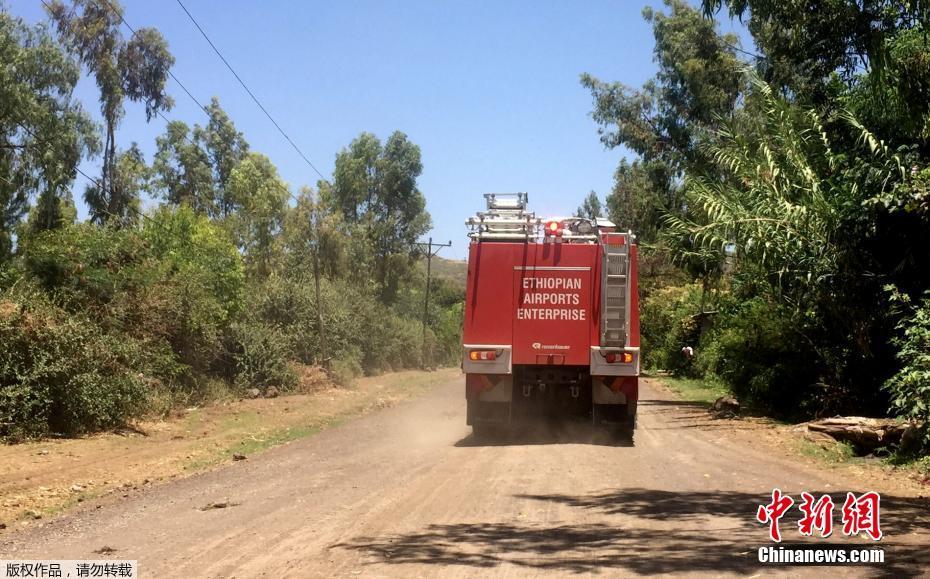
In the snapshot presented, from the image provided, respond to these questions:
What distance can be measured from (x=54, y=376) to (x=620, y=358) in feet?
34.8

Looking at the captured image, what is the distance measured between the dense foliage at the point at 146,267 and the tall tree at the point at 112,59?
69 mm

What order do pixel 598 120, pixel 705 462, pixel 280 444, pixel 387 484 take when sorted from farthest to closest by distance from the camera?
pixel 598 120 < pixel 280 444 < pixel 705 462 < pixel 387 484

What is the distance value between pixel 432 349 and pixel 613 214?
2042cm

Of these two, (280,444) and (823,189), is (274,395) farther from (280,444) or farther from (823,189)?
(823,189)

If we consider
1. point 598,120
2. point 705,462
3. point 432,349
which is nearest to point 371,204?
point 432,349

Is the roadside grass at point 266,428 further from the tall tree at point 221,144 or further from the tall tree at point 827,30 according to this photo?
the tall tree at point 221,144

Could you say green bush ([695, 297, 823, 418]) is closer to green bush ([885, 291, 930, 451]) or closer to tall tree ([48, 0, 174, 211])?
green bush ([885, 291, 930, 451])

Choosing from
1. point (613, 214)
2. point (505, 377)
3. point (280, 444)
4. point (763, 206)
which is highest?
point (613, 214)

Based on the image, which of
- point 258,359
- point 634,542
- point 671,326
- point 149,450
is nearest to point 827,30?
point 634,542

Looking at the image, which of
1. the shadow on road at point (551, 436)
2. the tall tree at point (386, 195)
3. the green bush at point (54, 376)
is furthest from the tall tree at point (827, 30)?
the tall tree at point (386, 195)

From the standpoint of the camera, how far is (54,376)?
15328 mm

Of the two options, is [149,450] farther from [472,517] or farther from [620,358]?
[472,517]

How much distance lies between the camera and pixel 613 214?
4753cm

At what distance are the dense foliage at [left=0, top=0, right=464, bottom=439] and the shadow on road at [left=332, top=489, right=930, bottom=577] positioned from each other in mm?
11015
